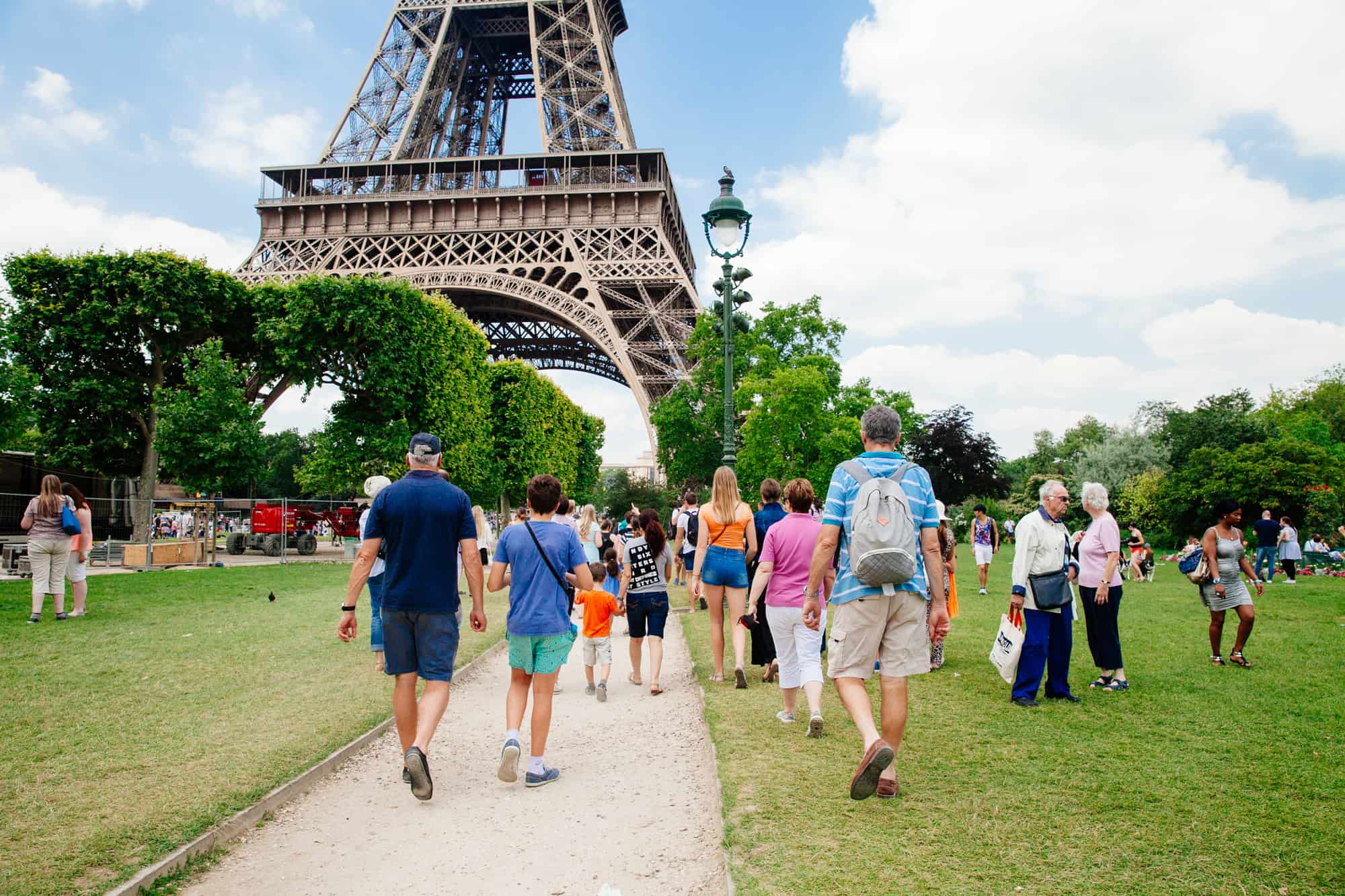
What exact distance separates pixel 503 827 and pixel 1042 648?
14.4 ft

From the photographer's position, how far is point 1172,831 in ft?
12.2

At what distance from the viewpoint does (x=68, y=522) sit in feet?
34.2

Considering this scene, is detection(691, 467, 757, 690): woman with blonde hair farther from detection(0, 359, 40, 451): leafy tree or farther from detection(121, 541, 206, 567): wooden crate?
detection(121, 541, 206, 567): wooden crate

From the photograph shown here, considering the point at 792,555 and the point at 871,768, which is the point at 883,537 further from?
the point at 792,555

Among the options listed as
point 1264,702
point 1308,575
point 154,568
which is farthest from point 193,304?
point 1308,575

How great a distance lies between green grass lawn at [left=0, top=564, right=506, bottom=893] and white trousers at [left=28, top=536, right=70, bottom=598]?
1.53 feet

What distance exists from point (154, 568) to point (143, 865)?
19499 millimetres

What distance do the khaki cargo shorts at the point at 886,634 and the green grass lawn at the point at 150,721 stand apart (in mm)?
3307

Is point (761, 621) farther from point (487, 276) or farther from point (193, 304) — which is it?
point (487, 276)

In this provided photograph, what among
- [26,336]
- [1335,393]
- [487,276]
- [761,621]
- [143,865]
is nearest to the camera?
[143,865]

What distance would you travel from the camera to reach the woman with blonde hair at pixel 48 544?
1038cm

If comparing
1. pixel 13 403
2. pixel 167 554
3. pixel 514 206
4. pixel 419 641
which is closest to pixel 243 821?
pixel 419 641

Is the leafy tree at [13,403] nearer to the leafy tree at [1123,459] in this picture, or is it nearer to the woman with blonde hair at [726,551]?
the woman with blonde hair at [726,551]

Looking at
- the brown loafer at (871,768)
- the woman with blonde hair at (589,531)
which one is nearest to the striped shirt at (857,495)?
the brown loafer at (871,768)
